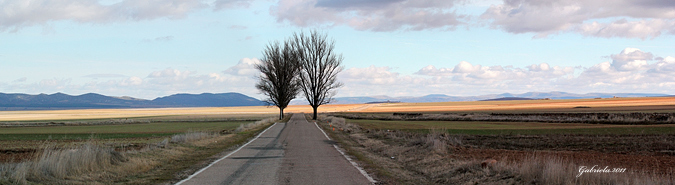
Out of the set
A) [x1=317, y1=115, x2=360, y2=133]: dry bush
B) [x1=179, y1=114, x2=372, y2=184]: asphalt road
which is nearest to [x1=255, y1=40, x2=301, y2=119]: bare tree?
[x1=317, y1=115, x2=360, y2=133]: dry bush

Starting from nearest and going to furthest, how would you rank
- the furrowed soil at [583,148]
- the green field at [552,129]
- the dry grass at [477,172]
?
the dry grass at [477,172] → the furrowed soil at [583,148] → the green field at [552,129]

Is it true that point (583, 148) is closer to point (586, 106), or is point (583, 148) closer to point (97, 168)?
point (97, 168)

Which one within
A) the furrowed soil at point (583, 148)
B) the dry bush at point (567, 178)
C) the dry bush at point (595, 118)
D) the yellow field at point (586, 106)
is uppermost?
the yellow field at point (586, 106)

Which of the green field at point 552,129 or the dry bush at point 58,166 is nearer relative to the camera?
the dry bush at point 58,166

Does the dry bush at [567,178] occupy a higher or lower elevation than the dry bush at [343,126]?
higher

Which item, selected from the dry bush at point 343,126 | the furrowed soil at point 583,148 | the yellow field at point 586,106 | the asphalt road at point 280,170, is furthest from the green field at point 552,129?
the yellow field at point 586,106

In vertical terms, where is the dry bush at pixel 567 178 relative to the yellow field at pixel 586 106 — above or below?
below

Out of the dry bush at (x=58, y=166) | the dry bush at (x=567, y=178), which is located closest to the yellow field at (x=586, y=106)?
the dry bush at (x=567, y=178)

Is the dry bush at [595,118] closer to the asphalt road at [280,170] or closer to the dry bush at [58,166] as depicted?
the asphalt road at [280,170]

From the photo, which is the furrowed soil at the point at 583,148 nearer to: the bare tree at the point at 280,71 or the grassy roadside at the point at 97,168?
the grassy roadside at the point at 97,168

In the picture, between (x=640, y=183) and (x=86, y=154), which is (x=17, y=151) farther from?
(x=640, y=183)

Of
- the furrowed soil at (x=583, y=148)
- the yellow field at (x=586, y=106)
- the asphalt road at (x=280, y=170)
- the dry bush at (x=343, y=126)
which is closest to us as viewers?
the asphalt road at (x=280, y=170)

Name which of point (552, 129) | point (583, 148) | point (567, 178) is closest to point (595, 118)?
point (552, 129)

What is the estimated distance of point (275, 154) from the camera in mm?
17016
